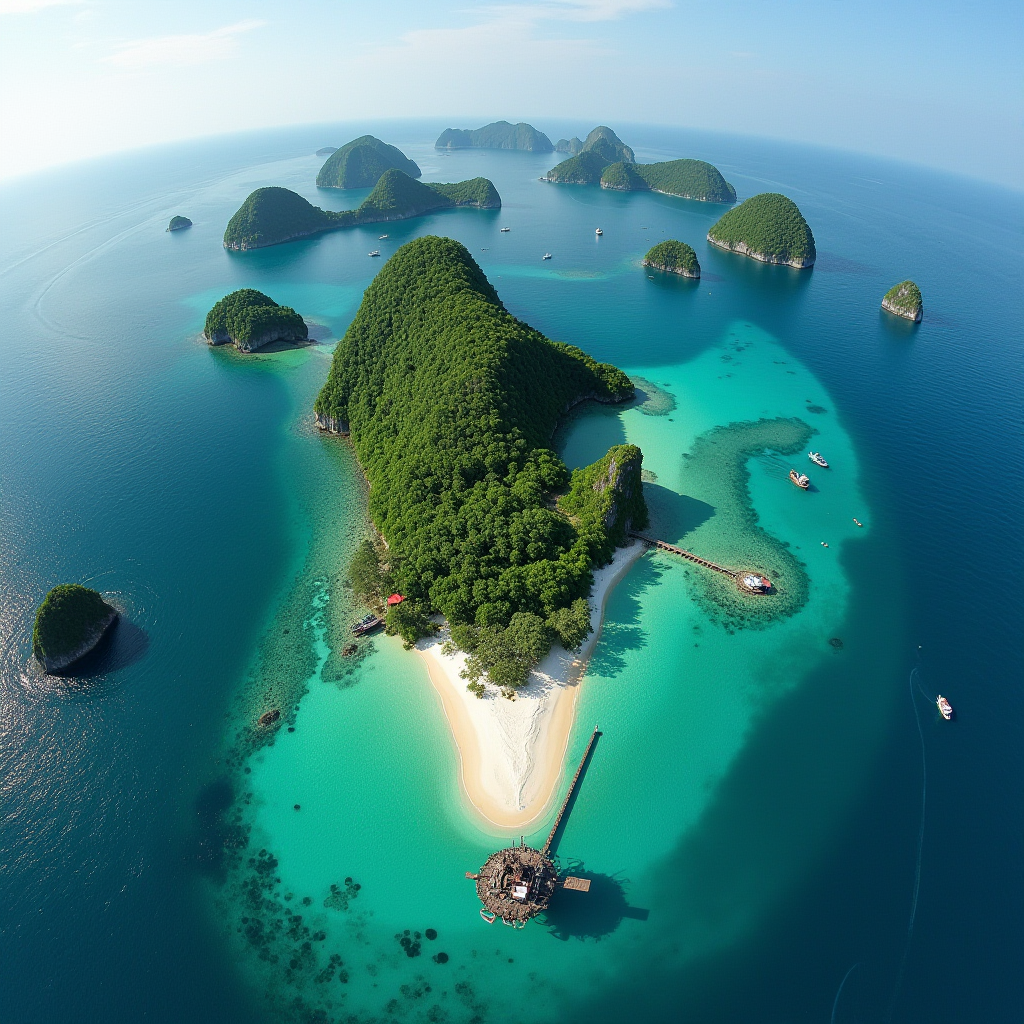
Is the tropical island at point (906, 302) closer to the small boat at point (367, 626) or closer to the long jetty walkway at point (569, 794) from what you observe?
the long jetty walkway at point (569, 794)

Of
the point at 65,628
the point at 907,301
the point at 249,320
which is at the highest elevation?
the point at 907,301

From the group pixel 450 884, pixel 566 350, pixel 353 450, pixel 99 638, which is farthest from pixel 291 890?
pixel 566 350

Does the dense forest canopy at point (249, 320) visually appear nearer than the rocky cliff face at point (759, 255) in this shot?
Yes

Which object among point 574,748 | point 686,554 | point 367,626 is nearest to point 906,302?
point 686,554

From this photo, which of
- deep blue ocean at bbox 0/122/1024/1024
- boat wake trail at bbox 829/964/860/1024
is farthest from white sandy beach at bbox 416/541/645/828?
boat wake trail at bbox 829/964/860/1024

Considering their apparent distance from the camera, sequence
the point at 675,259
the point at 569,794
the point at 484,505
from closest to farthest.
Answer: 1. the point at 569,794
2. the point at 484,505
3. the point at 675,259

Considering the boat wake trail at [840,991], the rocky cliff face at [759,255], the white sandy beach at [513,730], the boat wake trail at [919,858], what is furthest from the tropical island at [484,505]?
the rocky cliff face at [759,255]

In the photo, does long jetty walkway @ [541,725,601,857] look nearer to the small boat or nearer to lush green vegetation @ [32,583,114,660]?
the small boat

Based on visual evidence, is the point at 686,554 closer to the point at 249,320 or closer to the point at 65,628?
the point at 65,628
